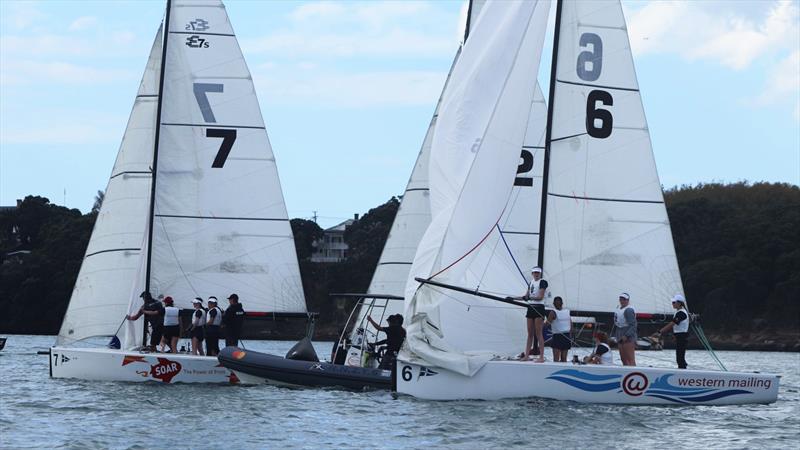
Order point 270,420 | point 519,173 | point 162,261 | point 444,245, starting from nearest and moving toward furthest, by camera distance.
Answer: point 270,420
point 444,245
point 162,261
point 519,173

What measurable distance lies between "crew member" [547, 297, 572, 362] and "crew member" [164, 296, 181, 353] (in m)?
7.85

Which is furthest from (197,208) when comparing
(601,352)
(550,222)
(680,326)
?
(680,326)

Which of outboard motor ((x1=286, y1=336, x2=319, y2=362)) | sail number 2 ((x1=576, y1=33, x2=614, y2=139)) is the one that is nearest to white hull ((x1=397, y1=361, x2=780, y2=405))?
outboard motor ((x1=286, y1=336, x2=319, y2=362))

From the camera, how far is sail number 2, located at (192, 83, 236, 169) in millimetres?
28562

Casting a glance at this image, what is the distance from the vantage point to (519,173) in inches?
1236

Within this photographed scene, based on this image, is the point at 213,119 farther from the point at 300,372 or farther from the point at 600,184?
the point at 600,184

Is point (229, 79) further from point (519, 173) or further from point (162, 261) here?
point (519, 173)

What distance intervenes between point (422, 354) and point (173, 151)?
8.62 m

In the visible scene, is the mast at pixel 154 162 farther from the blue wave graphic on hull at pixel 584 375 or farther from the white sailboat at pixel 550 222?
the blue wave graphic on hull at pixel 584 375

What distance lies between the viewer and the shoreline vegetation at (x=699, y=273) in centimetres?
7819

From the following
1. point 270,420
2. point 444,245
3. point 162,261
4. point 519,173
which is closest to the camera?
point 270,420

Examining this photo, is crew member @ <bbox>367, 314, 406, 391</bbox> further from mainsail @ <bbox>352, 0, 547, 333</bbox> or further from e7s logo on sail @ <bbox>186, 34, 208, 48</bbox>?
e7s logo on sail @ <bbox>186, 34, 208, 48</bbox>

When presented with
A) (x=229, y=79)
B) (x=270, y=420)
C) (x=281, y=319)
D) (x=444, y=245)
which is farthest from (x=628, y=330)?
(x=229, y=79)

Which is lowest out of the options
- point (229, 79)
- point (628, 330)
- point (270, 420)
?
point (270, 420)
